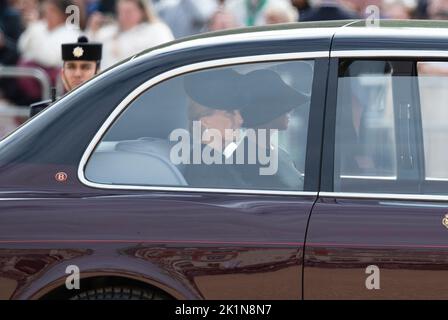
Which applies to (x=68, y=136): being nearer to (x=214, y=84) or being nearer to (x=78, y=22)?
(x=214, y=84)

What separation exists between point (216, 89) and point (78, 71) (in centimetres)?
238

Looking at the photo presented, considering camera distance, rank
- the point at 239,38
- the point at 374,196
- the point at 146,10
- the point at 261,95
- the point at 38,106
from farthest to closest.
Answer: the point at 146,10, the point at 38,106, the point at 239,38, the point at 261,95, the point at 374,196

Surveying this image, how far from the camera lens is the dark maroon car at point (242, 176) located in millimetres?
4078

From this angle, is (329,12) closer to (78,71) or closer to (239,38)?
(78,71)

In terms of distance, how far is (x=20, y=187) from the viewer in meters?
4.27

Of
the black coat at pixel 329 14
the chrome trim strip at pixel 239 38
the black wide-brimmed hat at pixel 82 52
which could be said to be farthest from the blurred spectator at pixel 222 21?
the chrome trim strip at pixel 239 38

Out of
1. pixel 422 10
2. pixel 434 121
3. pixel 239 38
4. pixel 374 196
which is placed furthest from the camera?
pixel 422 10

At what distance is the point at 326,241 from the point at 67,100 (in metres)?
1.16

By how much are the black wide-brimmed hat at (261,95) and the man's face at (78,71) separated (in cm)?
237

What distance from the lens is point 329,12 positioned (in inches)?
345

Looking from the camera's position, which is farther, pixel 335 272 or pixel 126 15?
pixel 126 15

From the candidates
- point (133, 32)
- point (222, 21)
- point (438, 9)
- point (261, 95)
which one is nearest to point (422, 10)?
point (438, 9)

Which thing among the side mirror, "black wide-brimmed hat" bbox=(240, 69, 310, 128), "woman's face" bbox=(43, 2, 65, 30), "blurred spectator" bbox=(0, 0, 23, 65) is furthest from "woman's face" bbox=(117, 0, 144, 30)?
"black wide-brimmed hat" bbox=(240, 69, 310, 128)
